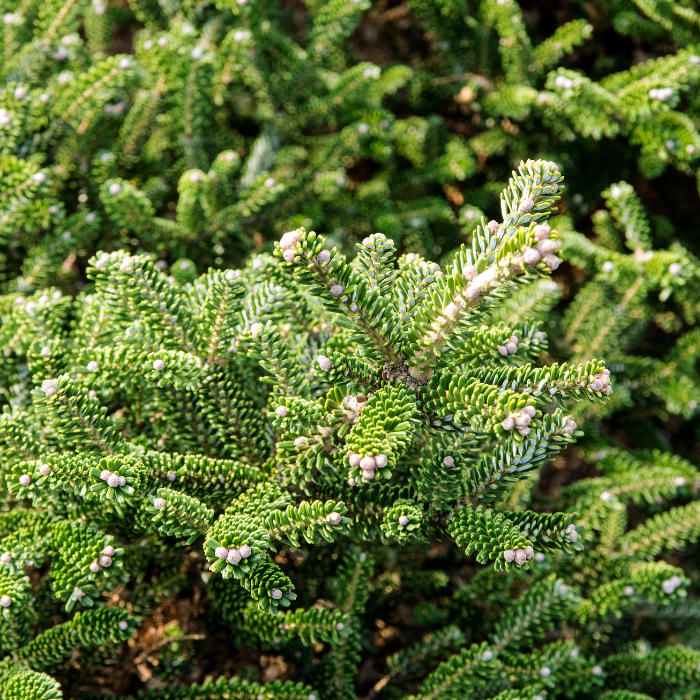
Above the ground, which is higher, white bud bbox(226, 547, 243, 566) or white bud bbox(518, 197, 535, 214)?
white bud bbox(518, 197, 535, 214)

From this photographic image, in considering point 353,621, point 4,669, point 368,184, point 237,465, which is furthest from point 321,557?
point 368,184

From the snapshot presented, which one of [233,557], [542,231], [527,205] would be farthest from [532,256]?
[233,557]

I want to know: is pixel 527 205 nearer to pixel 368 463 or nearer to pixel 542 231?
pixel 542 231

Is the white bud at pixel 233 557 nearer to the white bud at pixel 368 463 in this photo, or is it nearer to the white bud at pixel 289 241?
the white bud at pixel 368 463

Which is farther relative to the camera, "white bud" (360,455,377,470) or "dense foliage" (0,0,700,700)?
"dense foliage" (0,0,700,700)

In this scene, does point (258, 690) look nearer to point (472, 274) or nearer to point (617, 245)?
point (472, 274)

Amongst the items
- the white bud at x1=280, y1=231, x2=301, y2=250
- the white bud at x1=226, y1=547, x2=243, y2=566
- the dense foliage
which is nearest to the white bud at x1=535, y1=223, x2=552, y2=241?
the dense foliage

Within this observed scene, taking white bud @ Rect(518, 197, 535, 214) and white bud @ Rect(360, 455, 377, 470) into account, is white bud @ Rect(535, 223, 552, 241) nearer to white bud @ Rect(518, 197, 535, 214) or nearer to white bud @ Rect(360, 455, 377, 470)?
white bud @ Rect(518, 197, 535, 214)

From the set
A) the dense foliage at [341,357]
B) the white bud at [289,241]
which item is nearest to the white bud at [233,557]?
the dense foliage at [341,357]
